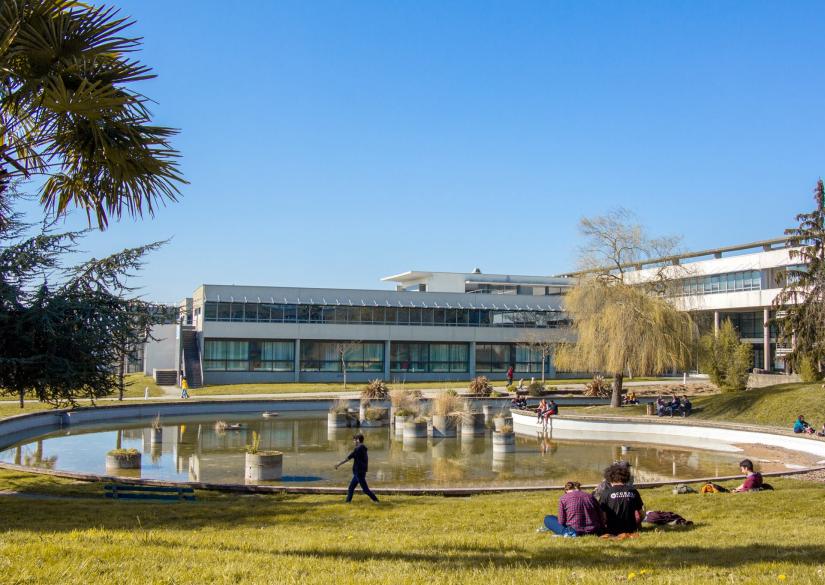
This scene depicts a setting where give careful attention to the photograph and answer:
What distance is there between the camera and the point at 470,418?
2966cm

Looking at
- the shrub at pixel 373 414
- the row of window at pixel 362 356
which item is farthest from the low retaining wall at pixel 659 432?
the row of window at pixel 362 356

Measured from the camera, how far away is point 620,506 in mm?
10055

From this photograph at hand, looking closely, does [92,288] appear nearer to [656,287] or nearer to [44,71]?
[44,71]

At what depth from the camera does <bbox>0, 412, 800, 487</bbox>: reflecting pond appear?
63.9ft

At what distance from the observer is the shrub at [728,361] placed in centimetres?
4119

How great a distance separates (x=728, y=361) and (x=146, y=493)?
114 feet

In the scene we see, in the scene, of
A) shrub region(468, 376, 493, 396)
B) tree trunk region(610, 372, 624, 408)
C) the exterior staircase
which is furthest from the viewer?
the exterior staircase

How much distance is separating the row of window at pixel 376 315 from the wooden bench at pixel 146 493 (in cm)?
4094

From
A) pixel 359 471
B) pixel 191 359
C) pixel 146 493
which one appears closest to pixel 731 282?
pixel 191 359

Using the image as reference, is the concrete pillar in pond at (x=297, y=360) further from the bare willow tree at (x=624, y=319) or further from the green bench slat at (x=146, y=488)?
the green bench slat at (x=146, y=488)

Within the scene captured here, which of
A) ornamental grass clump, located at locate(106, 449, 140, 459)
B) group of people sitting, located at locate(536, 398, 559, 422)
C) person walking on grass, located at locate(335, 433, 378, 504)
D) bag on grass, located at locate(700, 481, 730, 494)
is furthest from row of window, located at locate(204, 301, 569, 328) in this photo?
bag on grass, located at locate(700, 481, 730, 494)

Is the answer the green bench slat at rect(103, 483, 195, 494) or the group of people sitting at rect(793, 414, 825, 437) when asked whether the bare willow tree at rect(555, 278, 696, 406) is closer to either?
the group of people sitting at rect(793, 414, 825, 437)

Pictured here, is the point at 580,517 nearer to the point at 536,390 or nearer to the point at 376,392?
the point at 376,392

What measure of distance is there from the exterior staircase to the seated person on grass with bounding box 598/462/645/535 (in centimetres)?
4543
